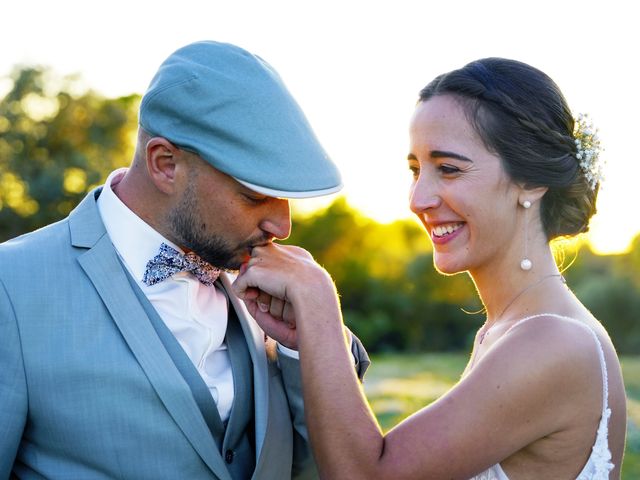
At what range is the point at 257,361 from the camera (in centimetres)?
308

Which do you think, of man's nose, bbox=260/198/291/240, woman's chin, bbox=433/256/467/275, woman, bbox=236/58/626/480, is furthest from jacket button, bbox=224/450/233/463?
woman's chin, bbox=433/256/467/275

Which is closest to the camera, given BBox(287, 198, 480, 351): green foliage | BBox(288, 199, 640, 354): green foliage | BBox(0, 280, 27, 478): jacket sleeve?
BBox(0, 280, 27, 478): jacket sleeve

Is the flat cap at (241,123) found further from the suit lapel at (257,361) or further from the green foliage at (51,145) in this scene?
the green foliage at (51,145)

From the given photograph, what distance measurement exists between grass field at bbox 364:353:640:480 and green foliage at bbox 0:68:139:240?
14.5m

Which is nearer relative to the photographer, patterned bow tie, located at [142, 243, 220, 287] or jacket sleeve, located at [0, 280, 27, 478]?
jacket sleeve, located at [0, 280, 27, 478]

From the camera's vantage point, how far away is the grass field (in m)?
9.20

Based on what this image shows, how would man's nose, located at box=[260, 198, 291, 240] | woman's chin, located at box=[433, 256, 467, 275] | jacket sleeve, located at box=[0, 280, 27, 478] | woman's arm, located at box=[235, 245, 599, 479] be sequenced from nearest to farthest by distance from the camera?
jacket sleeve, located at box=[0, 280, 27, 478], woman's arm, located at box=[235, 245, 599, 479], man's nose, located at box=[260, 198, 291, 240], woman's chin, located at box=[433, 256, 467, 275]

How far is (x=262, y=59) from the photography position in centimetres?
298

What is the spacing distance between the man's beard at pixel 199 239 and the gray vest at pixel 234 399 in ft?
0.80

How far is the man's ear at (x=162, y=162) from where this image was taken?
2.91 m

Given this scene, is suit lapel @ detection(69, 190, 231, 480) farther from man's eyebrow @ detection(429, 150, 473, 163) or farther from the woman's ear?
the woman's ear

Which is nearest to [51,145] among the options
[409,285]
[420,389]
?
[409,285]

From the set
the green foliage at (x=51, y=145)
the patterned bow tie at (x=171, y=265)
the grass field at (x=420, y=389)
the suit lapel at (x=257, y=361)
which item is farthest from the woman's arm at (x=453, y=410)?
the green foliage at (x=51, y=145)

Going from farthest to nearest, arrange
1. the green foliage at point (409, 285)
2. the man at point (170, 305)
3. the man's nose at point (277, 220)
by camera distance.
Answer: the green foliage at point (409, 285)
the man's nose at point (277, 220)
the man at point (170, 305)
